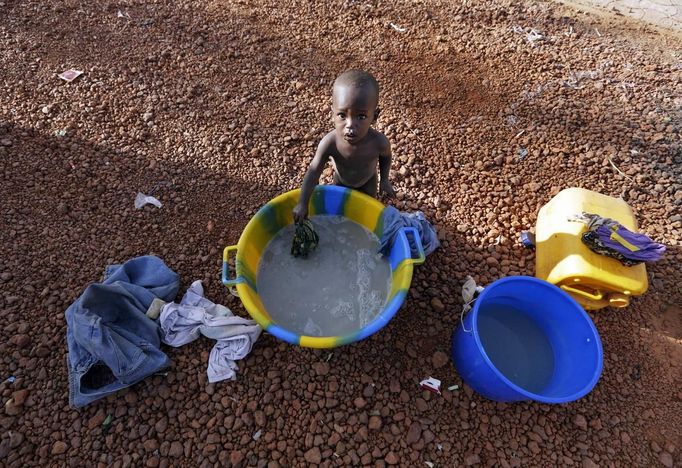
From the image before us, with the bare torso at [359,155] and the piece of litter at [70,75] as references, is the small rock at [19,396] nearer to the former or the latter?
the bare torso at [359,155]

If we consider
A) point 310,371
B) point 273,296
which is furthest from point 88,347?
point 310,371

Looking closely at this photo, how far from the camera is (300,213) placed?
6.89 ft

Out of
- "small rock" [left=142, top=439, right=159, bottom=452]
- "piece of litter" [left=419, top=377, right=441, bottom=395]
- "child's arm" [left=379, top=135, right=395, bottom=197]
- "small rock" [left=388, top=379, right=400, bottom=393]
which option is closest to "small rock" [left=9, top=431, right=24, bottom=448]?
"small rock" [left=142, top=439, right=159, bottom=452]

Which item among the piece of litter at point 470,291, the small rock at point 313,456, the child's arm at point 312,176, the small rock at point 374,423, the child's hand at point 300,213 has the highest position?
the child's arm at point 312,176

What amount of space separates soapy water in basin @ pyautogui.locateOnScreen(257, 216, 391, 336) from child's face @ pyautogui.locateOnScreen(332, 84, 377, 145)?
2.24 feet

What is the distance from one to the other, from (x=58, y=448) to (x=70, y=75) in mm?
2941

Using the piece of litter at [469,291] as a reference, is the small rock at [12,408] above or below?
below

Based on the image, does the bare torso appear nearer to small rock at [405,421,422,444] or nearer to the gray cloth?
the gray cloth

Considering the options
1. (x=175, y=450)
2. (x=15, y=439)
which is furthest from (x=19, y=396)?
(x=175, y=450)

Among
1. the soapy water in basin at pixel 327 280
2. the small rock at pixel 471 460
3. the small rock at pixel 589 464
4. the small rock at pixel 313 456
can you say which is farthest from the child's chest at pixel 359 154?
the small rock at pixel 589 464

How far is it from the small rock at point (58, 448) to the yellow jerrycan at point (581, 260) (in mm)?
2669

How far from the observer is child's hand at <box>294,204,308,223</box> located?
2.10 meters

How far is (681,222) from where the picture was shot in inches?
105

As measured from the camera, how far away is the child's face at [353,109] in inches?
69.5
